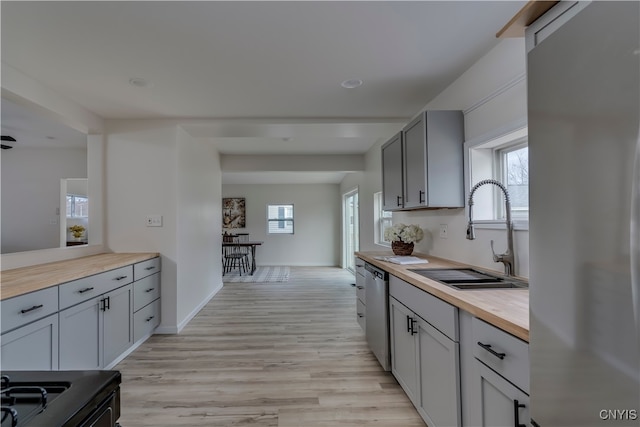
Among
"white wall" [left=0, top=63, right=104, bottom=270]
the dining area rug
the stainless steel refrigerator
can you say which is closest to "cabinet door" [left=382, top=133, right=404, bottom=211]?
the stainless steel refrigerator

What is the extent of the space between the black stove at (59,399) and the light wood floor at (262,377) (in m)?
1.42

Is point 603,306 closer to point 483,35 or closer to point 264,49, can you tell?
point 483,35

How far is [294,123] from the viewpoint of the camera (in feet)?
11.0

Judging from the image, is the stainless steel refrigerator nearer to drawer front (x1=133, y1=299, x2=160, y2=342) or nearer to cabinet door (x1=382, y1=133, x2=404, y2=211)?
cabinet door (x1=382, y1=133, x2=404, y2=211)

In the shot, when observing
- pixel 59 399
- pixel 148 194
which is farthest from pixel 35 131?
pixel 59 399

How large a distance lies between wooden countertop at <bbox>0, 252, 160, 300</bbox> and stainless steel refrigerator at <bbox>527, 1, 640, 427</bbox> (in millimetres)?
2323

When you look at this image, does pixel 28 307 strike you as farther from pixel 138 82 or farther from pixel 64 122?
pixel 64 122

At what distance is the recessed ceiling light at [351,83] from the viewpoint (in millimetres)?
2484

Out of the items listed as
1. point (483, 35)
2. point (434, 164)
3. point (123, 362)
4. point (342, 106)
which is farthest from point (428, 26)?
point (123, 362)

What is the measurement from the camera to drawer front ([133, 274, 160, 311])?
2863mm

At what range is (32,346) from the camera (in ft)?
5.65

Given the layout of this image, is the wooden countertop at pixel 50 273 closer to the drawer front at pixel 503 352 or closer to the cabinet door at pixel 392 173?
the drawer front at pixel 503 352

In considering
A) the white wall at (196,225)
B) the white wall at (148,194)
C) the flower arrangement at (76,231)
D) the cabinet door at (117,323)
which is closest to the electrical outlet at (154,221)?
the white wall at (148,194)

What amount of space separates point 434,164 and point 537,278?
1.74 metres
